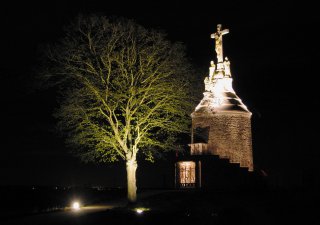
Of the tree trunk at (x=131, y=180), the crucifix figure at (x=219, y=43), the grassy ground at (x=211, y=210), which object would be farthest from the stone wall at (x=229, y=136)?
the tree trunk at (x=131, y=180)

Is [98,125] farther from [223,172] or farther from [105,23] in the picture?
[223,172]

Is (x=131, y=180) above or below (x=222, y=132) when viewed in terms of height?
below

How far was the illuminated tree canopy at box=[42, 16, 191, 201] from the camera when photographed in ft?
92.3

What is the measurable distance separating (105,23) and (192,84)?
6997 mm

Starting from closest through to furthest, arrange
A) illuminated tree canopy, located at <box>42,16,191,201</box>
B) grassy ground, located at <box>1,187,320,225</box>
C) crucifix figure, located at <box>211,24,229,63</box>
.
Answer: grassy ground, located at <box>1,187,320,225</box> → illuminated tree canopy, located at <box>42,16,191,201</box> → crucifix figure, located at <box>211,24,229,63</box>

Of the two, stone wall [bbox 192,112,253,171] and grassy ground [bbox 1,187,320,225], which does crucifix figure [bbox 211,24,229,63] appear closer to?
stone wall [bbox 192,112,253,171]

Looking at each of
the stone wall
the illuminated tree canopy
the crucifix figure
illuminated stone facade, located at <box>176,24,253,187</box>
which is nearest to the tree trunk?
the illuminated tree canopy

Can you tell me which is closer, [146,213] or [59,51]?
[146,213]

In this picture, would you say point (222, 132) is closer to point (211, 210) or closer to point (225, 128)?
point (225, 128)

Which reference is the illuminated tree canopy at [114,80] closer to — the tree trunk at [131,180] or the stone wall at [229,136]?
the tree trunk at [131,180]

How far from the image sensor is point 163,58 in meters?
29.5

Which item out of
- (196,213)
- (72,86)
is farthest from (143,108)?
(196,213)

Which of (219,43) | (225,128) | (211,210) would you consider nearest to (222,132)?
(225,128)

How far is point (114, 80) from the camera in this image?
28.9 m
